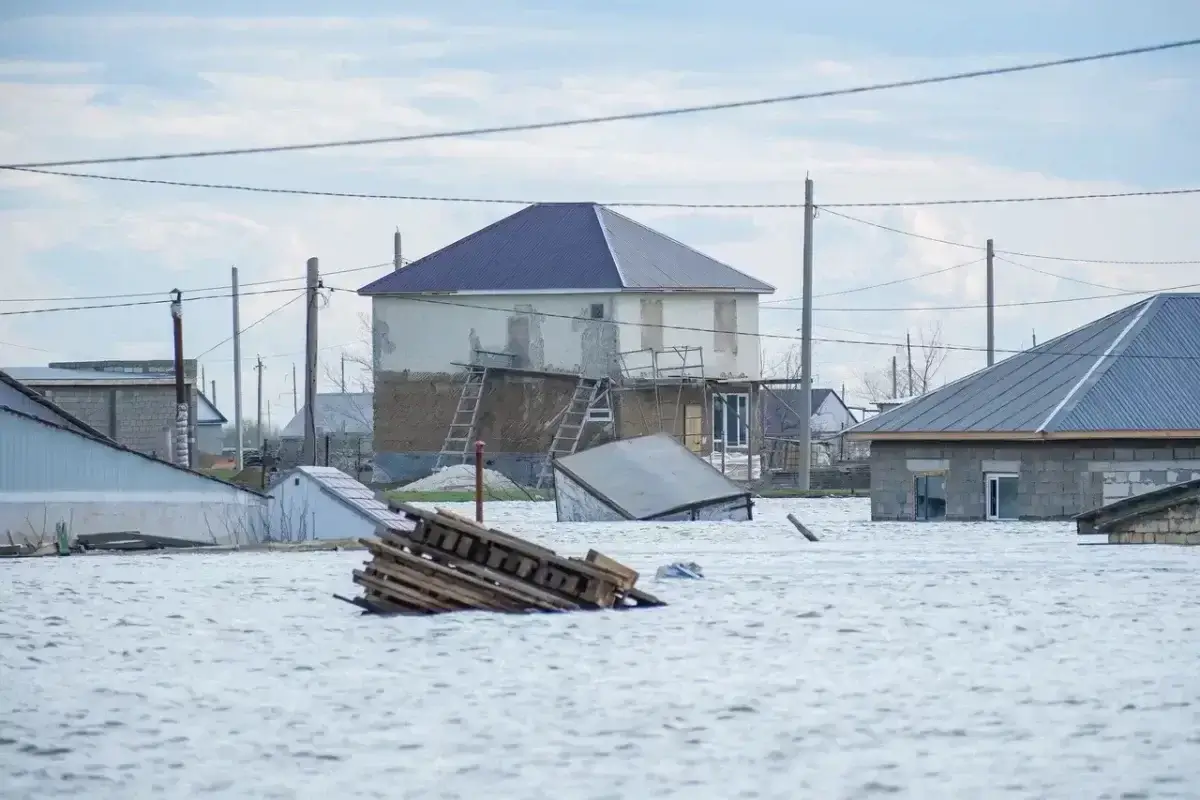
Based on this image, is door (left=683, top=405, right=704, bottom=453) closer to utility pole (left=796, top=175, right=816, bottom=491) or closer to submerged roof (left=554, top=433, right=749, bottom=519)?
utility pole (left=796, top=175, right=816, bottom=491)

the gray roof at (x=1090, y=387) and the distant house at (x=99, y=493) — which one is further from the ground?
the gray roof at (x=1090, y=387)

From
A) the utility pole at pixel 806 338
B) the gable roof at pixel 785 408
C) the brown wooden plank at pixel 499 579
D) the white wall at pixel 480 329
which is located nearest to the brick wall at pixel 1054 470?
the utility pole at pixel 806 338

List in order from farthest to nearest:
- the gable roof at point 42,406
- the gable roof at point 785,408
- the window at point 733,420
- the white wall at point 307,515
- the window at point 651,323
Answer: the gable roof at point 785,408
the window at point 733,420
the window at point 651,323
the gable roof at point 42,406
the white wall at point 307,515

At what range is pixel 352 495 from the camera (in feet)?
101

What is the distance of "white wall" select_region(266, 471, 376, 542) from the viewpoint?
1200 inches

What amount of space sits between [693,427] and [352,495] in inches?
1141

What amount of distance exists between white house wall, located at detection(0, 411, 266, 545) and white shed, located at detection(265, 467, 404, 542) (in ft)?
1.61

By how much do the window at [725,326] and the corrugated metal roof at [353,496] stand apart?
2895cm

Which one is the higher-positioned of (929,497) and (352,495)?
(352,495)

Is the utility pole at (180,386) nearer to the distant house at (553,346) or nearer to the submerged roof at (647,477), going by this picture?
the submerged roof at (647,477)

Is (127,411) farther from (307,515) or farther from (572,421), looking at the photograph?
(307,515)

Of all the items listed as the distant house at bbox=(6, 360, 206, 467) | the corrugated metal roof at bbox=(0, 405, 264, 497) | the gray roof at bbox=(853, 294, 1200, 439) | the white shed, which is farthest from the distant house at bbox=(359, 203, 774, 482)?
the corrugated metal roof at bbox=(0, 405, 264, 497)

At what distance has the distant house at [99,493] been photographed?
29.8 m

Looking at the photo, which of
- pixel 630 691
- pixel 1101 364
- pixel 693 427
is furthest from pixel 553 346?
pixel 630 691
